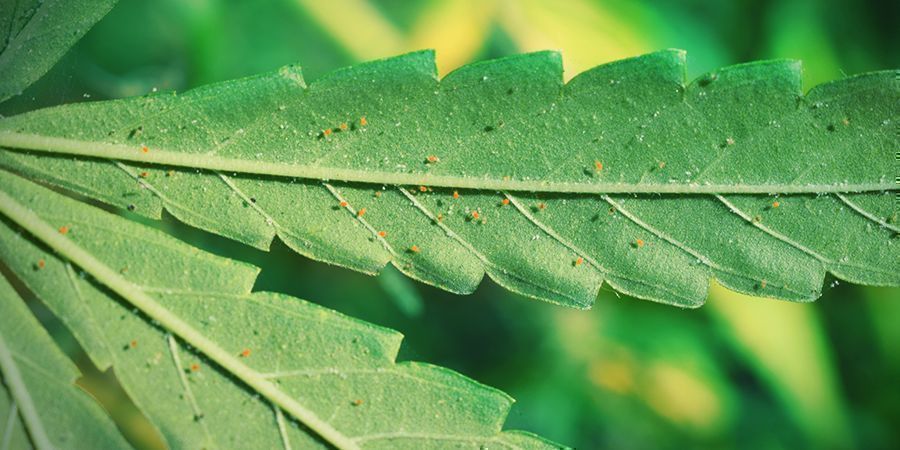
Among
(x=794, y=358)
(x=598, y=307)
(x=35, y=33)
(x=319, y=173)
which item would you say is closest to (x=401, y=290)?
(x=598, y=307)

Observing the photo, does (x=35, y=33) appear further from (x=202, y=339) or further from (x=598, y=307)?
(x=598, y=307)

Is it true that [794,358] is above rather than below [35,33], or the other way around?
above

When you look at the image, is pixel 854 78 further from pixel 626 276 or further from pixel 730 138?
pixel 626 276

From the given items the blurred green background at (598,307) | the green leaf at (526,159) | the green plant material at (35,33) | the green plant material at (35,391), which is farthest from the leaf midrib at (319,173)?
the blurred green background at (598,307)

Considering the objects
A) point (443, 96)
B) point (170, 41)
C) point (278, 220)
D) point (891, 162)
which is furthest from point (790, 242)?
point (170, 41)

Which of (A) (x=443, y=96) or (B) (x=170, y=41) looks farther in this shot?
(B) (x=170, y=41)

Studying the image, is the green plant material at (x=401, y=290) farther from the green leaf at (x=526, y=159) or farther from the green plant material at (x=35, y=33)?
the green plant material at (x=35, y=33)

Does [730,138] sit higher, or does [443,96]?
[730,138]
